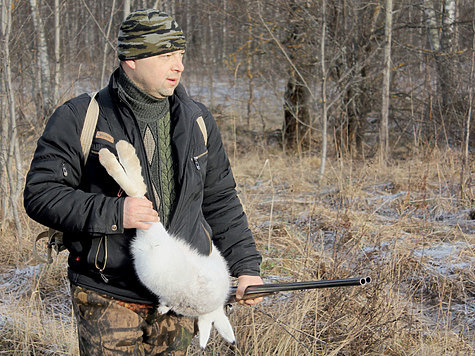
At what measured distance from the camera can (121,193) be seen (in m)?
1.95

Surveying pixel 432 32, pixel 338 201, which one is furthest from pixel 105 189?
pixel 432 32

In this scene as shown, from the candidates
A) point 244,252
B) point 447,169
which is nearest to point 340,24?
point 447,169

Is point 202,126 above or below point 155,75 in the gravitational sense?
below

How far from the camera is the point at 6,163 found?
530 centimetres

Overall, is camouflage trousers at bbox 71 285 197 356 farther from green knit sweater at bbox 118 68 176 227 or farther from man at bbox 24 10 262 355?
green knit sweater at bbox 118 68 176 227

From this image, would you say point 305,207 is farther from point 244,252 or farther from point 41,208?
point 41,208

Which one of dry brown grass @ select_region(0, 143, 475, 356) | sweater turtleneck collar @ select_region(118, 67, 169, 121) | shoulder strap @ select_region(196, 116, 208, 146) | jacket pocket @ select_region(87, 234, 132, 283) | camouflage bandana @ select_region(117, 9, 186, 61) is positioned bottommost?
dry brown grass @ select_region(0, 143, 475, 356)

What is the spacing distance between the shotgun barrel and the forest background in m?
0.74

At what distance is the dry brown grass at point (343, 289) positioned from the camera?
3.16 m

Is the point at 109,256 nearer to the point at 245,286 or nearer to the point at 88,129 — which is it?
the point at 88,129

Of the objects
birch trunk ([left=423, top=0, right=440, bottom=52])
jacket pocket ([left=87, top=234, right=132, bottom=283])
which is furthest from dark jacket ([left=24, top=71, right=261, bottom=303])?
birch trunk ([left=423, top=0, right=440, bottom=52])

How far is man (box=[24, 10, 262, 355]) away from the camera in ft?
6.02

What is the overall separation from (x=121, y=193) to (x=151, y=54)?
0.54m

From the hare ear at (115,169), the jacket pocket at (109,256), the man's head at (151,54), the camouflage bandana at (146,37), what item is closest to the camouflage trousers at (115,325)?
the jacket pocket at (109,256)
